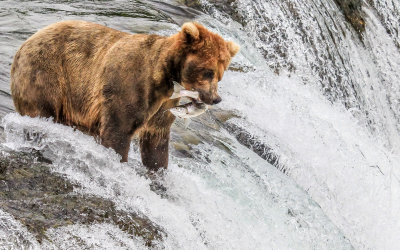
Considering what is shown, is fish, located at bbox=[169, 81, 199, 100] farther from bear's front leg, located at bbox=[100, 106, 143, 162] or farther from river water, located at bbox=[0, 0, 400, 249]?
river water, located at bbox=[0, 0, 400, 249]

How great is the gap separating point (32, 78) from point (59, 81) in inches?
7.3

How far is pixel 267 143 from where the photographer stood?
618 centimetres

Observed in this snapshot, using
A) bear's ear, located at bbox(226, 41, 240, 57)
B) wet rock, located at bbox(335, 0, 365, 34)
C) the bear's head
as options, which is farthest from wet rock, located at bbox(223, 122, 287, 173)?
wet rock, located at bbox(335, 0, 365, 34)

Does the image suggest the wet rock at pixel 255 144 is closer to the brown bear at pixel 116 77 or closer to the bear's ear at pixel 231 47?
the brown bear at pixel 116 77

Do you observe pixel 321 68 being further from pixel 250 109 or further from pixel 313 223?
pixel 313 223

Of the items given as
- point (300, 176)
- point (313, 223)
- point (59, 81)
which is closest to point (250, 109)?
point (300, 176)

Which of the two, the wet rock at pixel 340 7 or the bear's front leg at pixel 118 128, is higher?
the bear's front leg at pixel 118 128

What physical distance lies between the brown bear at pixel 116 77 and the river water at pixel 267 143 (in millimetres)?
144

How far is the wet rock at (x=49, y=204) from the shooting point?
3.21 meters

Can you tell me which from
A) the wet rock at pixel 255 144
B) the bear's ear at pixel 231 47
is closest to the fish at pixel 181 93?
the bear's ear at pixel 231 47

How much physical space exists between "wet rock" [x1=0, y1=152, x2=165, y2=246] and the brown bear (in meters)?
0.49

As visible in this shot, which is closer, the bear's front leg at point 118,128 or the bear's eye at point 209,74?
the bear's eye at point 209,74

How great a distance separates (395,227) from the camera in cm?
651

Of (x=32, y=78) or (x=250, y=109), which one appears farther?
(x=250, y=109)
